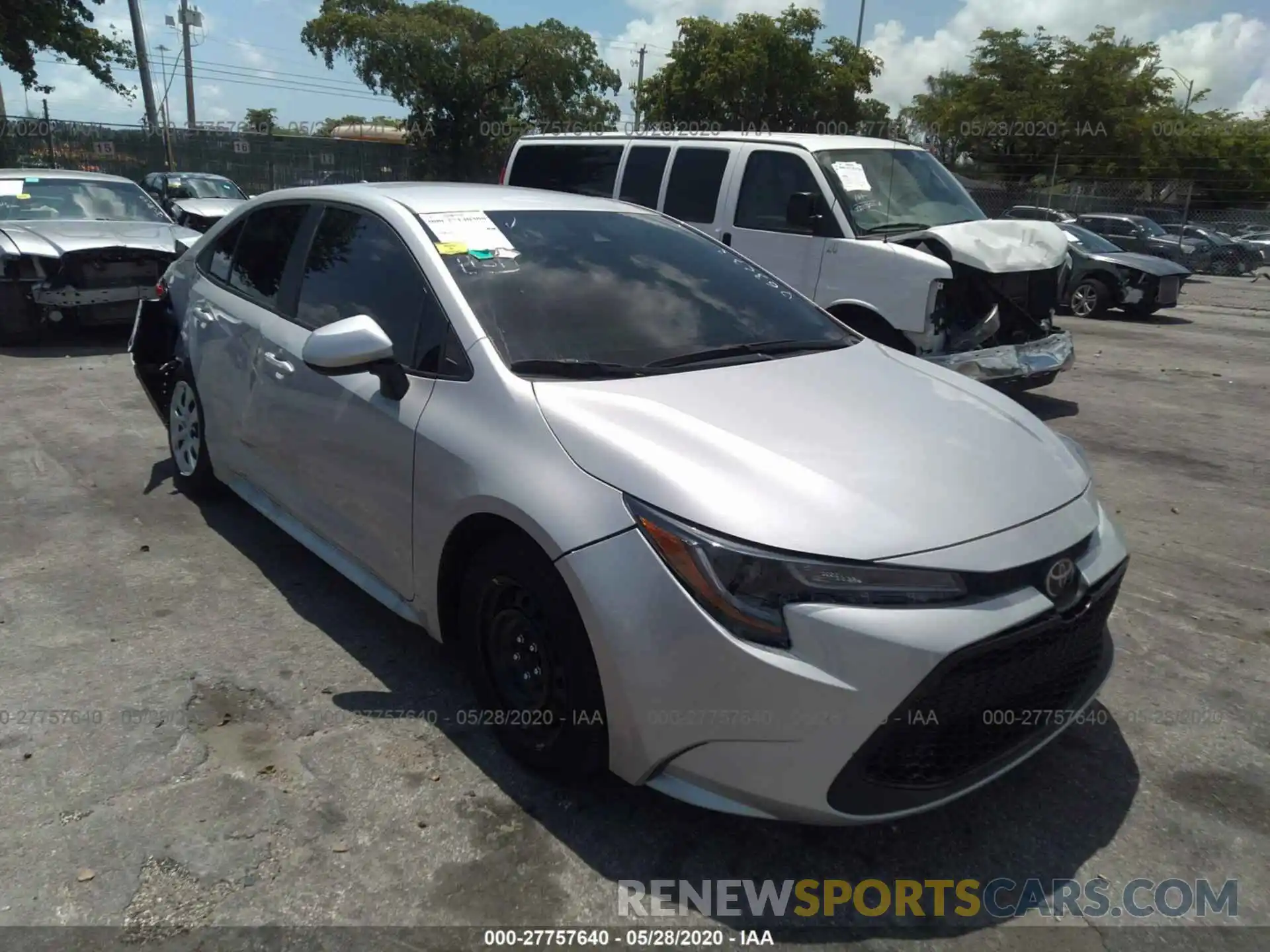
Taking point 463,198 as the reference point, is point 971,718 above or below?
below

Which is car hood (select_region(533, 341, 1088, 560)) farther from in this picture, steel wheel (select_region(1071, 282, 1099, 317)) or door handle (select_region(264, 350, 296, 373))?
steel wheel (select_region(1071, 282, 1099, 317))

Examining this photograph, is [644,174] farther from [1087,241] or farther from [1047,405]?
[1087,241]

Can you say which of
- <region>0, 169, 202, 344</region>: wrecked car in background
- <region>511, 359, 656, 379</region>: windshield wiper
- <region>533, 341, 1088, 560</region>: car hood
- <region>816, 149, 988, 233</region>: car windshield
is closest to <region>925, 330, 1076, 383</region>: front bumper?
<region>816, 149, 988, 233</region>: car windshield

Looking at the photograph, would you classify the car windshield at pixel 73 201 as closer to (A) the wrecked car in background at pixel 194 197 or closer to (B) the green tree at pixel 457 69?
(A) the wrecked car in background at pixel 194 197

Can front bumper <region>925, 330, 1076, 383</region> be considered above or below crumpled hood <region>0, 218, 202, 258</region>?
below

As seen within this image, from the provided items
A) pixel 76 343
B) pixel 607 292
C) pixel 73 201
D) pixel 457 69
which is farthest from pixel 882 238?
pixel 457 69

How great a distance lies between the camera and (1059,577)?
2.47m

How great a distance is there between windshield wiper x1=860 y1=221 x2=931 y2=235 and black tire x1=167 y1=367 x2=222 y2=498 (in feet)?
14.9

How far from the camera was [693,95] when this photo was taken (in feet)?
122

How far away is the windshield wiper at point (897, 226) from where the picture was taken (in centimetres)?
689

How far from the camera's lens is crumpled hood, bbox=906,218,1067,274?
6684 mm

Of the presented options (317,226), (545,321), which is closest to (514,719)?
(545,321)

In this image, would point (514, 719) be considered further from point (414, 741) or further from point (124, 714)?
point (124, 714)

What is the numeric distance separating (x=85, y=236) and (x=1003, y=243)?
801 cm
